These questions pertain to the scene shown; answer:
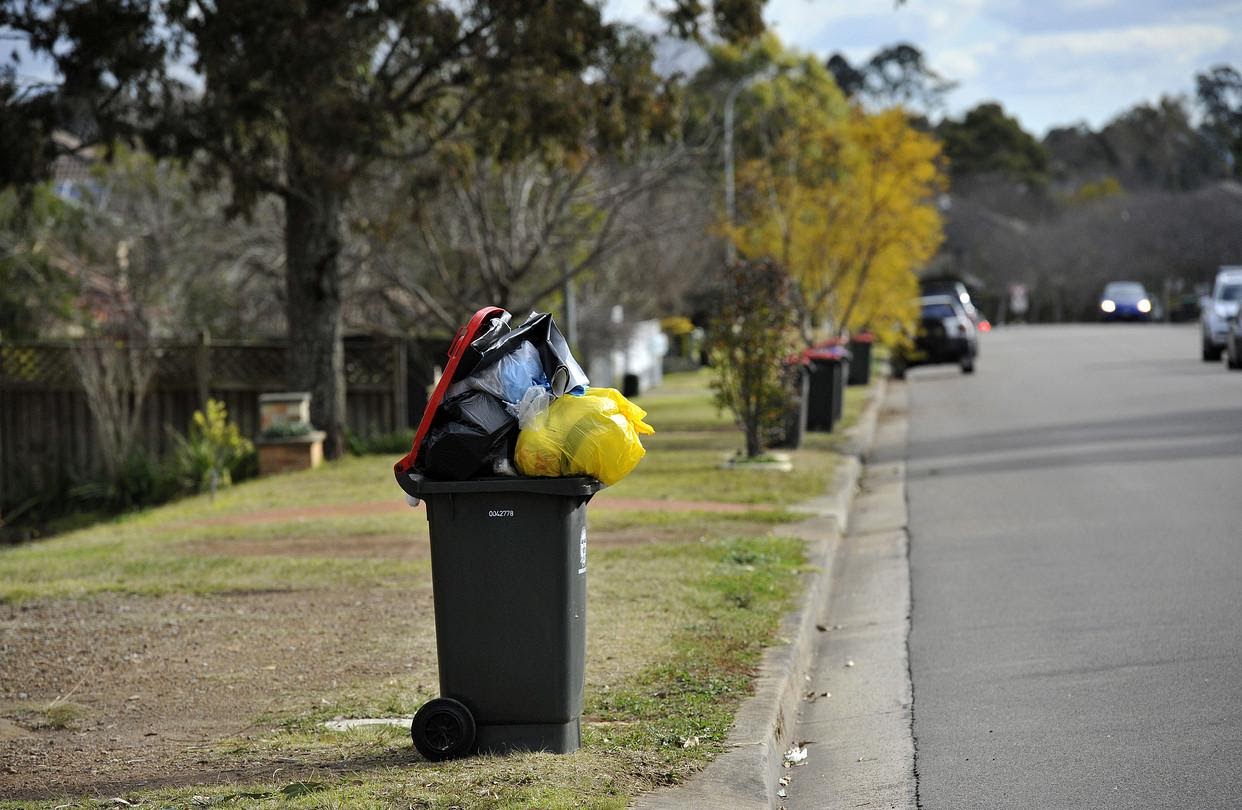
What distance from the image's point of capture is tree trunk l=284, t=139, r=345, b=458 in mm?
17594

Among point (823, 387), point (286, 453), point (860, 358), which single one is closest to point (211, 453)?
point (286, 453)

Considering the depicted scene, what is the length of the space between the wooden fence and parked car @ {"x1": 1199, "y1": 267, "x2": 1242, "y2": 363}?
18932mm

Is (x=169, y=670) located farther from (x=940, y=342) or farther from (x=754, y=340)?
(x=940, y=342)

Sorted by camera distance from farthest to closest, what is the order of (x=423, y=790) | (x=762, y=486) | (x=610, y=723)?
(x=762, y=486), (x=610, y=723), (x=423, y=790)

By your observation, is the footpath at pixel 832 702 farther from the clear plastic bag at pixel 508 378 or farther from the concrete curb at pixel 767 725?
the clear plastic bag at pixel 508 378

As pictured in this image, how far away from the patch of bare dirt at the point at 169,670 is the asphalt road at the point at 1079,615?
2.60 meters

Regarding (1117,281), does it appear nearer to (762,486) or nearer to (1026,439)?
(1026,439)

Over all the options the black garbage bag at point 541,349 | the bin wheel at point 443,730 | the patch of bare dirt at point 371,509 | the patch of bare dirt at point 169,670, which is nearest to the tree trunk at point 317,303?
the patch of bare dirt at point 371,509

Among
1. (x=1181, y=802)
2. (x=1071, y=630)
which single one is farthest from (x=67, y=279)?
(x=1181, y=802)

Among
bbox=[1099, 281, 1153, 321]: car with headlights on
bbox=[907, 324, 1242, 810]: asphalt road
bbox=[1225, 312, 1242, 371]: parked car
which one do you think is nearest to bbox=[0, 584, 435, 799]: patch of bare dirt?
bbox=[907, 324, 1242, 810]: asphalt road

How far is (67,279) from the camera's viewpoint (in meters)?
24.2

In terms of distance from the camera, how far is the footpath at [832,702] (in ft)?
18.2

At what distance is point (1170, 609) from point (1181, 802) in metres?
3.35

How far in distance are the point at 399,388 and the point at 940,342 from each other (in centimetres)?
1674
